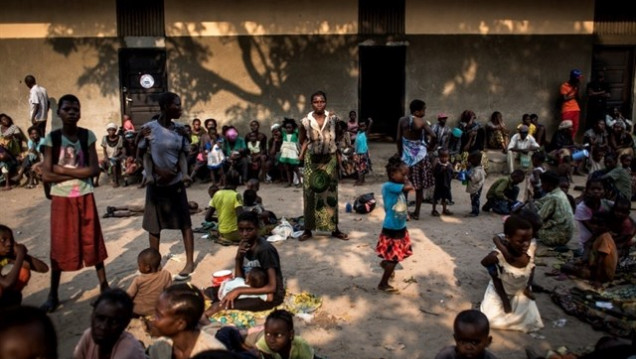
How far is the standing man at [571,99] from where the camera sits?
37.8ft

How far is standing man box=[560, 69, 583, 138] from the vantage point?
1152cm

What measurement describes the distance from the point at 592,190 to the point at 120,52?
941 centimetres

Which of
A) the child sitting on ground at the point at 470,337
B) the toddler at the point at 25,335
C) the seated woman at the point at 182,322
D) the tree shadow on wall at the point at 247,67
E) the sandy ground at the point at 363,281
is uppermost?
the tree shadow on wall at the point at 247,67

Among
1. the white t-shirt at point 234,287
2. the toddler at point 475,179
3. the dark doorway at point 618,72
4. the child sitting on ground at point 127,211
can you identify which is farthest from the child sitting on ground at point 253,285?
the dark doorway at point 618,72

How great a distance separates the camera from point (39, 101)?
10820 mm

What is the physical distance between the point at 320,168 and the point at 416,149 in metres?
1.62

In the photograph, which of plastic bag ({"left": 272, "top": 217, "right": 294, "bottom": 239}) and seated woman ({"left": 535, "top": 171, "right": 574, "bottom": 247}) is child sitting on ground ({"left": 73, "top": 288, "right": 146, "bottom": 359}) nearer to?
plastic bag ({"left": 272, "top": 217, "right": 294, "bottom": 239})

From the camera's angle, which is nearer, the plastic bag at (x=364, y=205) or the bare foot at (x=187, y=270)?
the bare foot at (x=187, y=270)

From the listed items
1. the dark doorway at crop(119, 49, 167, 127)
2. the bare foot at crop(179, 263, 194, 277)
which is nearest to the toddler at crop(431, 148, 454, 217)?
the bare foot at crop(179, 263, 194, 277)

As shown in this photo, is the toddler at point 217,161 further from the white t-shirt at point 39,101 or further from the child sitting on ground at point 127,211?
the white t-shirt at point 39,101

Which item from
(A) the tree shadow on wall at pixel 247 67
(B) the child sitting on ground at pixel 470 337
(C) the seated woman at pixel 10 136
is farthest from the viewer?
(A) the tree shadow on wall at pixel 247 67

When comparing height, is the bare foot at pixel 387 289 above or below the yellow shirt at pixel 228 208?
below

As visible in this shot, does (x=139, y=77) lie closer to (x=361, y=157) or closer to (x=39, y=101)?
(x=39, y=101)

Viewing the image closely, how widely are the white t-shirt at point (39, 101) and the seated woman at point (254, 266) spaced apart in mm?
8024
